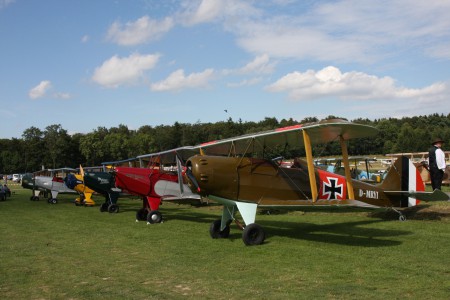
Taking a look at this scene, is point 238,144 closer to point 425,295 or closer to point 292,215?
point 292,215

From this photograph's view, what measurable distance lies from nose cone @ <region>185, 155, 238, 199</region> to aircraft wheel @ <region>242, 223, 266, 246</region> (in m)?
0.75

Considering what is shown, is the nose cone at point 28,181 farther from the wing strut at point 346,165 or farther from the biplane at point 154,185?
the wing strut at point 346,165

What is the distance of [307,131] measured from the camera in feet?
27.9

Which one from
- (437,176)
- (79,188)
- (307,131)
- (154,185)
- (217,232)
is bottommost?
(217,232)

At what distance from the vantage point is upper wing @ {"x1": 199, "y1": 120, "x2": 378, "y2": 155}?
8180 millimetres

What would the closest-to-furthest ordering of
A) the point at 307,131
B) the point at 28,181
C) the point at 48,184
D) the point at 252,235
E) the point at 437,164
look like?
the point at 252,235 → the point at 307,131 → the point at 437,164 → the point at 48,184 → the point at 28,181

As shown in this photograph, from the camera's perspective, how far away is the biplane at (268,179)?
8297 millimetres

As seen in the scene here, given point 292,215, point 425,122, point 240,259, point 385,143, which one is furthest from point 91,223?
point 425,122

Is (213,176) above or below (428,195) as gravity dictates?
above

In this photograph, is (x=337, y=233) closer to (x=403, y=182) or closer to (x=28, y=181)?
(x=403, y=182)

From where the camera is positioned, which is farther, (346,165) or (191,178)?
(346,165)

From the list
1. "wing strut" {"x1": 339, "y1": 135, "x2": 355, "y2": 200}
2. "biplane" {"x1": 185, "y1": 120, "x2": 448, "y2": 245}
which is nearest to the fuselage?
"biplane" {"x1": 185, "y1": 120, "x2": 448, "y2": 245}

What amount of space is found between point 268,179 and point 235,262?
261 centimetres

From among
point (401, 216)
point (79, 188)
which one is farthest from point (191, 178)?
point (79, 188)
